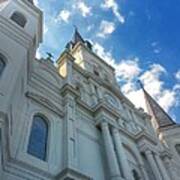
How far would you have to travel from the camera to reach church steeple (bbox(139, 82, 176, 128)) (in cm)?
2711

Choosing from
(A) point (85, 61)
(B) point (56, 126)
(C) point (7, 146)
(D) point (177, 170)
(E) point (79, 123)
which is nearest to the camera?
(C) point (7, 146)

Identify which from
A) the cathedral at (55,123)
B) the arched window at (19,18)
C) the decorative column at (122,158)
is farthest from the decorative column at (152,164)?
the arched window at (19,18)

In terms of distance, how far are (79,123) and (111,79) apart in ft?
34.8

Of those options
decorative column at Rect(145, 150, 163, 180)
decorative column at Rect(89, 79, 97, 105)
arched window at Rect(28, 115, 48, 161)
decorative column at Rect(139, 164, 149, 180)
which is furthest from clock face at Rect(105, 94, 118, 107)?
arched window at Rect(28, 115, 48, 161)

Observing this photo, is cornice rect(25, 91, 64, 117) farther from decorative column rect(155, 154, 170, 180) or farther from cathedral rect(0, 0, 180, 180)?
decorative column rect(155, 154, 170, 180)

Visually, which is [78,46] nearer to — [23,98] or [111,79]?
[111,79]

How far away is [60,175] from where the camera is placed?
11.2 m

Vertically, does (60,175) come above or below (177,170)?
below

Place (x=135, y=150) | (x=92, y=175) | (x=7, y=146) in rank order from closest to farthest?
(x=7, y=146) → (x=92, y=175) → (x=135, y=150)

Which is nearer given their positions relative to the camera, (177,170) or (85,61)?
(177,170)

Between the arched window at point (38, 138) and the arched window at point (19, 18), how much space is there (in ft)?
16.2

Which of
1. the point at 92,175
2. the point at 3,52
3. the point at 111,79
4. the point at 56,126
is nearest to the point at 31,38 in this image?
the point at 3,52

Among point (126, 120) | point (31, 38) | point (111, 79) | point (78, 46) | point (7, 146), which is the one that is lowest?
point (7, 146)

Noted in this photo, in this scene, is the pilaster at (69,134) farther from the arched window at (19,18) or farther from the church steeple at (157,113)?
the church steeple at (157,113)
